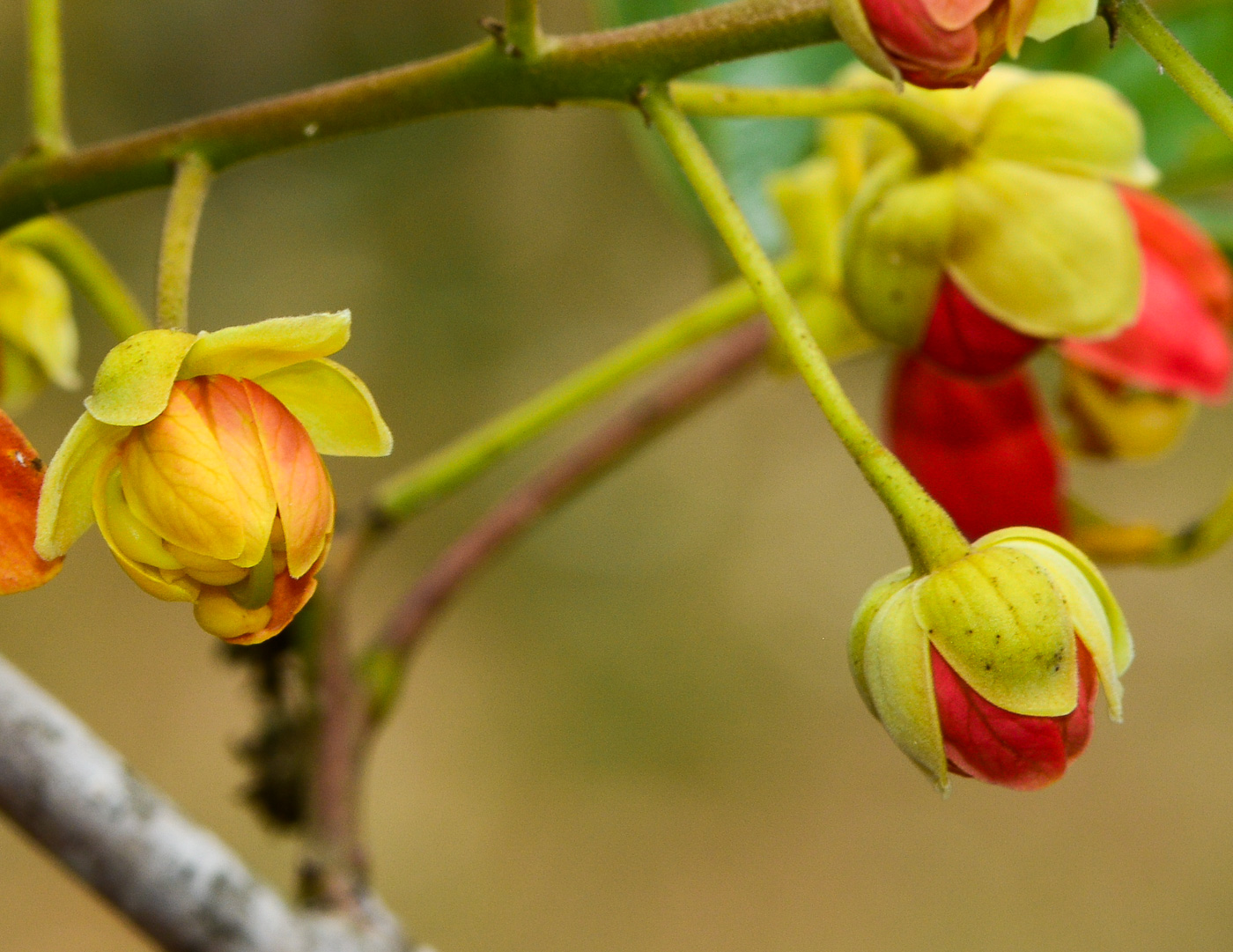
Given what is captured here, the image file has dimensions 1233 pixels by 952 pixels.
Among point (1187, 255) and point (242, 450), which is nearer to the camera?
point (242, 450)

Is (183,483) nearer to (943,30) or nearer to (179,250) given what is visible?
(179,250)

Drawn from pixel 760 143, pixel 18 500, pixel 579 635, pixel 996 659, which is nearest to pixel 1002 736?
pixel 996 659

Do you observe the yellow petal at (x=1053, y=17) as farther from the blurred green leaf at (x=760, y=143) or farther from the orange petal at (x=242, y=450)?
the blurred green leaf at (x=760, y=143)

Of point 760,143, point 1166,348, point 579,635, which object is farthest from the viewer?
point 579,635

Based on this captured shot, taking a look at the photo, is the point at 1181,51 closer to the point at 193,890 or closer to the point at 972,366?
the point at 972,366

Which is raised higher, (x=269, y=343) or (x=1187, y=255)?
(x=269, y=343)

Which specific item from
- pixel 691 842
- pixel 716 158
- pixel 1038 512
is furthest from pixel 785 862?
pixel 1038 512

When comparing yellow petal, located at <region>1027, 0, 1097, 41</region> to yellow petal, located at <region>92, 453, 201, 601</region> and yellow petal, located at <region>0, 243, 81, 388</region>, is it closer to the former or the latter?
yellow petal, located at <region>92, 453, 201, 601</region>

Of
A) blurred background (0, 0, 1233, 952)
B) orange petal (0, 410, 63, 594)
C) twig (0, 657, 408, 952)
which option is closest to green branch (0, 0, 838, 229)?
orange petal (0, 410, 63, 594)
